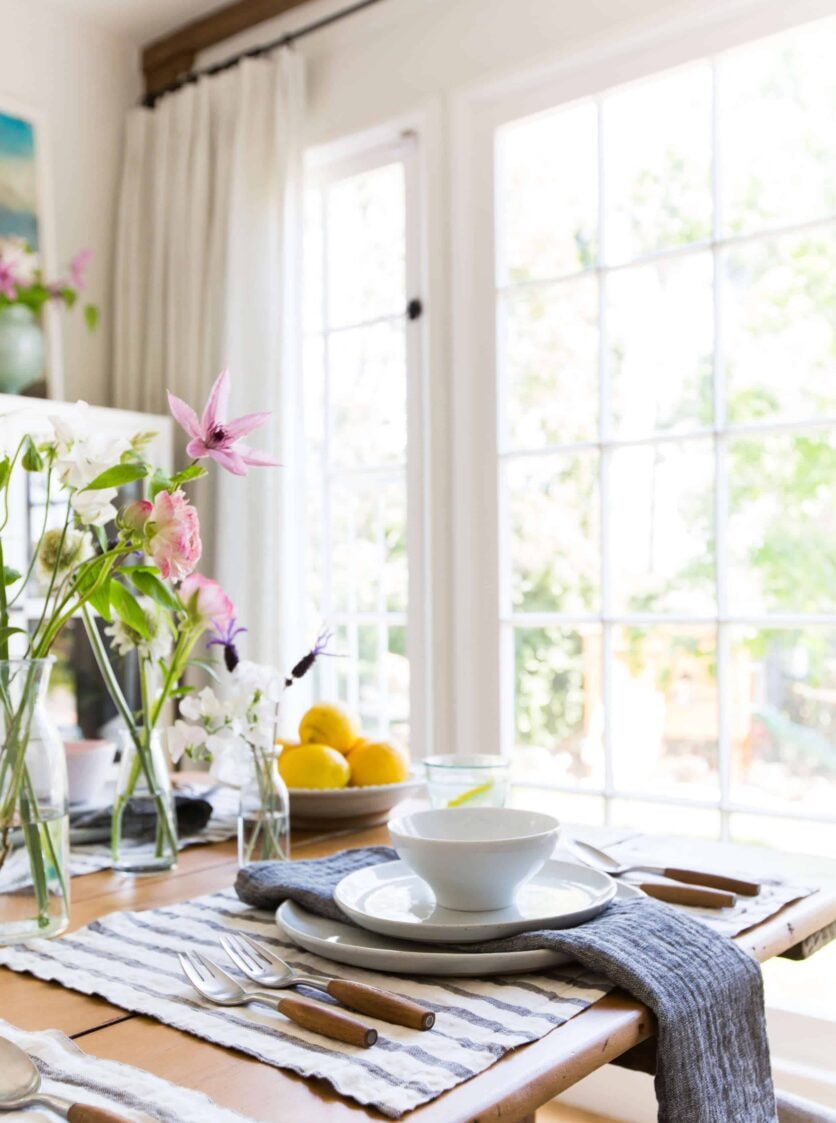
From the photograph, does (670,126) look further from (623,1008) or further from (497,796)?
(623,1008)

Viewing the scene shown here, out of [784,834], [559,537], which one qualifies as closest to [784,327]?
[559,537]

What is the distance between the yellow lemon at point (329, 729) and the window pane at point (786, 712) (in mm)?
3890

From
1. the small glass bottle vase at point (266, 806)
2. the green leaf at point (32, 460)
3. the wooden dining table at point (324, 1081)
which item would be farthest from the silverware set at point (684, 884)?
the green leaf at point (32, 460)

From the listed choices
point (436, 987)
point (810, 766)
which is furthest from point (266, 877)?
point (810, 766)

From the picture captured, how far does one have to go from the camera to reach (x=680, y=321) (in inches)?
196

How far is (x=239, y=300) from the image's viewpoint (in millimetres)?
2975

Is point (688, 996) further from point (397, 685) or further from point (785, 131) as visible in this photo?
point (785, 131)

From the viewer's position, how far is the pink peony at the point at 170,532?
100 cm

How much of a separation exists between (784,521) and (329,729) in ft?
14.1

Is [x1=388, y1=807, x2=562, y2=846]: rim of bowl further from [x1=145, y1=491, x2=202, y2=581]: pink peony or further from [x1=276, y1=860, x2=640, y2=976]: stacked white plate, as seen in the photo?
[x1=145, y1=491, x2=202, y2=581]: pink peony

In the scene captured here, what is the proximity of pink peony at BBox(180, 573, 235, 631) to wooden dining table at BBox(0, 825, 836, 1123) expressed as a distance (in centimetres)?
36

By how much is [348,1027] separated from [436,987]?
0.12 meters

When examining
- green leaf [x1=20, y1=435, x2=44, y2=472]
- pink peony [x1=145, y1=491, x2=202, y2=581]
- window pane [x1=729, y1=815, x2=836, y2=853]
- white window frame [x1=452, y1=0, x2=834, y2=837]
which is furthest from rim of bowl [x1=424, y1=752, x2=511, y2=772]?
window pane [x1=729, y1=815, x2=836, y2=853]

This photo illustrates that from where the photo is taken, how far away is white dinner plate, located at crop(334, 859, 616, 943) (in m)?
0.90
